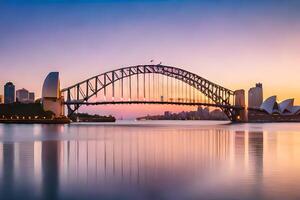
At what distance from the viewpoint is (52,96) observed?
95.3 metres

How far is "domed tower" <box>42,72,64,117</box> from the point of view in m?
95.5

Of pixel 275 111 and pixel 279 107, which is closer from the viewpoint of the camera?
pixel 279 107

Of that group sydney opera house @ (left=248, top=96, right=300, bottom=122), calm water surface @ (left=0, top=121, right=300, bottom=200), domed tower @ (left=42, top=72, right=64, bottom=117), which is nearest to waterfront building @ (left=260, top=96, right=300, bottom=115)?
sydney opera house @ (left=248, top=96, right=300, bottom=122)

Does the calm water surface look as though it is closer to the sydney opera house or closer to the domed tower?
the domed tower

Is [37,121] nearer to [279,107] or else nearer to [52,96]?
[52,96]

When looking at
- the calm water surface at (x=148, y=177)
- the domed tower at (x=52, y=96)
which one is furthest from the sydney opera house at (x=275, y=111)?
the calm water surface at (x=148, y=177)

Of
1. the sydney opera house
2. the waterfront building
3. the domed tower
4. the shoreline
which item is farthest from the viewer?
the sydney opera house

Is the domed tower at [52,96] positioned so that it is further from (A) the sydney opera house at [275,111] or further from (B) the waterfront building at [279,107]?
(B) the waterfront building at [279,107]

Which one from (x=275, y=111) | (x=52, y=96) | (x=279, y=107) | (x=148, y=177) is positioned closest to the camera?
(x=148, y=177)

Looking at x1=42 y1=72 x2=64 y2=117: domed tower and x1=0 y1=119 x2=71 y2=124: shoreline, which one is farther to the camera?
x1=42 y1=72 x2=64 y2=117: domed tower

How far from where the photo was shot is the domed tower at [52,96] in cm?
9550

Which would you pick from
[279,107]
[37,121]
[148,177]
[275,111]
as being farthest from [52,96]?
[148,177]

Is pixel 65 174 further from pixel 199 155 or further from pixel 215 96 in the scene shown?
pixel 215 96

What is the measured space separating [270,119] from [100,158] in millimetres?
126306
